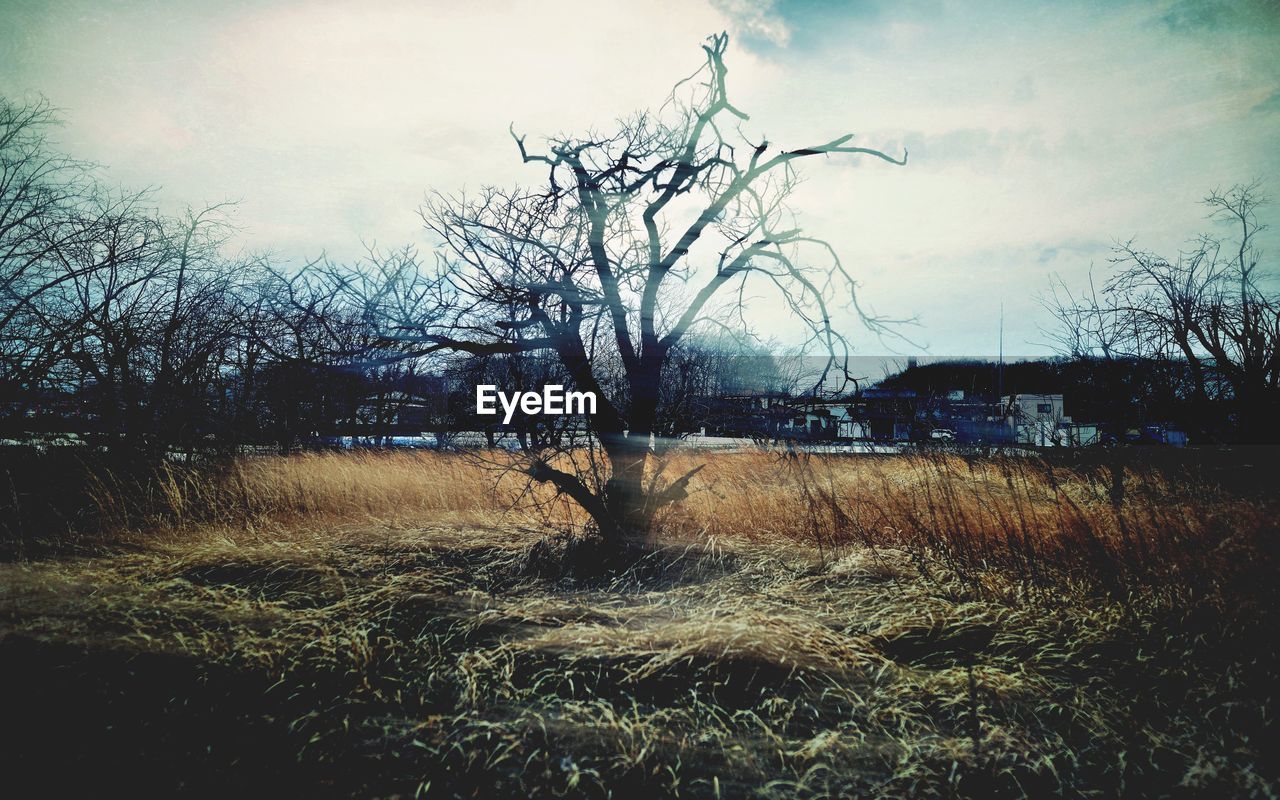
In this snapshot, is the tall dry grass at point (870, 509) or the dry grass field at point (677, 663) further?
the tall dry grass at point (870, 509)

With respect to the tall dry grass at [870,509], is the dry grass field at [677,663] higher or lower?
lower

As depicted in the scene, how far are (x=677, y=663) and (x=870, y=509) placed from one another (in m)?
3.67

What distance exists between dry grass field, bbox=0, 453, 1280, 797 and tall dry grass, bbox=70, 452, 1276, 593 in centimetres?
5

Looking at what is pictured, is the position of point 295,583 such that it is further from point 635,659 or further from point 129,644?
point 635,659

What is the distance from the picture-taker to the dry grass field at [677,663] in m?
2.33

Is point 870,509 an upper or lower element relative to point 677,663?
upper

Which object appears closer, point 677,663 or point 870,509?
point 677,663

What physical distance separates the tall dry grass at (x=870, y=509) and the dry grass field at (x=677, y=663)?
0.16 feet

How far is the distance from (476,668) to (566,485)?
2.00 m

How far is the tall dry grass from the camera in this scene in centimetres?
426

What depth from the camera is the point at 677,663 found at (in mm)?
3090

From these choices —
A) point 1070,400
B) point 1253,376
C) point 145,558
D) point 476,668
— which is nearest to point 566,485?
point 476,668

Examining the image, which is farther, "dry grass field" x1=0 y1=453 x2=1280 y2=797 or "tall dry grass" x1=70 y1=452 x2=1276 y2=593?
"tall dry grass" x1=70 y1=452 x2=1276 y2=593

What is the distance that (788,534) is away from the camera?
580 centimetres
